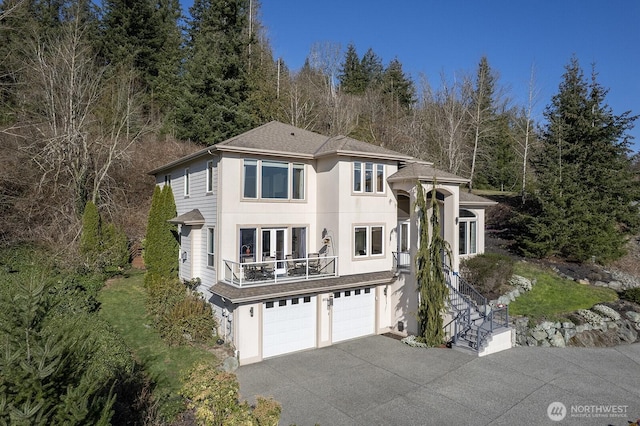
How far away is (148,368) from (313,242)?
7.58m

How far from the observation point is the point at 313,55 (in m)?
40.1

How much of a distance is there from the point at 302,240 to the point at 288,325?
11.8 feet

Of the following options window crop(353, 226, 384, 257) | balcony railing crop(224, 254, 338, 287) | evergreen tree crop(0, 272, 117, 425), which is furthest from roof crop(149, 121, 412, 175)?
evergreen tree crop(0, 272, 117, 425)

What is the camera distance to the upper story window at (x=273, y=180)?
14305mm

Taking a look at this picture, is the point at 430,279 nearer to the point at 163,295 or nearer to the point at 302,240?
the point at 302,240

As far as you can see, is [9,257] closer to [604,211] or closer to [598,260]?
[598,260]

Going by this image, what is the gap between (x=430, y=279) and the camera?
14.2 metres

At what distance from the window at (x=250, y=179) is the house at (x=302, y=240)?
0.04 meters

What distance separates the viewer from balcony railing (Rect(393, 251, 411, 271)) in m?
16.3

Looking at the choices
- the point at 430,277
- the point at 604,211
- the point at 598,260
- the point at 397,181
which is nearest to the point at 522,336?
the point at 430,277

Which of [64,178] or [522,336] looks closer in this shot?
[522,336]

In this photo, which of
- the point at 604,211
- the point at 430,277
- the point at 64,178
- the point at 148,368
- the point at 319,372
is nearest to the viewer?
the point at 148,368

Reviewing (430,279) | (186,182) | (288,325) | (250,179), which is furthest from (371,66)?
(288,325)

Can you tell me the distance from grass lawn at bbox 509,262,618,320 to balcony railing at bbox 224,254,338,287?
28.8 feet
